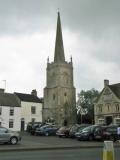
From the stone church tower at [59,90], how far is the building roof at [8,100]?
3094 centimetres

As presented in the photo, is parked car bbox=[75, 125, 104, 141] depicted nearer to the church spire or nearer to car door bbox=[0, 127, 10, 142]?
car door bbox=[0, 127, 10, 142]

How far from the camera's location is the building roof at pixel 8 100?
2763 inches

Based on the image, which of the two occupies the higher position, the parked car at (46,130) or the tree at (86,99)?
the tree at (86,99)

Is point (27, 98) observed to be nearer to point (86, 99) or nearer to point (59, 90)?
point (59, 90)

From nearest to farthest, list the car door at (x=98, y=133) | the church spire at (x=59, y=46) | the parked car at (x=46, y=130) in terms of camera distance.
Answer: the car door at (x=98, y=133), the parked car at (x=46, y=130), the church spire at (x=59, y=46)

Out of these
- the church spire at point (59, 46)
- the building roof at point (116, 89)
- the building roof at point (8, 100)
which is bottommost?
the building roof at point (8, 100)

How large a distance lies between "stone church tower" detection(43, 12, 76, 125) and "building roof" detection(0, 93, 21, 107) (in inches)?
1218

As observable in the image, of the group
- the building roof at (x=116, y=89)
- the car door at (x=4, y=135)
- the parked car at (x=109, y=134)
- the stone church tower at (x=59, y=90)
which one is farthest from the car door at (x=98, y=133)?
the stone church tower at (x=59, y=90)

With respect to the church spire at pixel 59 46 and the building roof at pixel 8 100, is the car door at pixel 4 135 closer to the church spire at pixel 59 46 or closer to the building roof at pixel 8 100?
the building roof at pixel 8 100

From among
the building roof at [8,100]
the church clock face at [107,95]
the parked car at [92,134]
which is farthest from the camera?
the church clock face at [107,95]

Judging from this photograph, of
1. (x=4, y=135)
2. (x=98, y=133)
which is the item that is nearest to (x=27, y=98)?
(x=98, y=133)

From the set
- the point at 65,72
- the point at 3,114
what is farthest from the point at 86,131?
the point at 65,72

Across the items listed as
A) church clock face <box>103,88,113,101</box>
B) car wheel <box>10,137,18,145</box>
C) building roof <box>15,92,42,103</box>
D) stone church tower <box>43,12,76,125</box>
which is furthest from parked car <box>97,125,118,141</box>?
stone church tower <box>43,12,76,125</box>

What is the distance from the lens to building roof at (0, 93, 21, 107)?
70.2m
